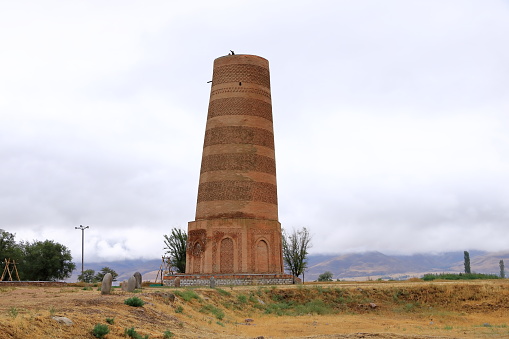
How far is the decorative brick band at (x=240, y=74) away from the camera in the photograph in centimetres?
3941

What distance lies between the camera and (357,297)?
28.5 metres

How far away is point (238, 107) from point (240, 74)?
247cm

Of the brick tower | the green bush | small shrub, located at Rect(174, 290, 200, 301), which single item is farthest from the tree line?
the green bush

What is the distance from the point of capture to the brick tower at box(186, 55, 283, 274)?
36.4 m

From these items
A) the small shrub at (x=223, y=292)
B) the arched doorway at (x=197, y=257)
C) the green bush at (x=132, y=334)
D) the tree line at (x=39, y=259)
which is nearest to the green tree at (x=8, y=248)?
the tree line at (x=39, y=259)

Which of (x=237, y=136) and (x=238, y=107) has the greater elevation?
(x=238, y=107)

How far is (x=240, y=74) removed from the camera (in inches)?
1553

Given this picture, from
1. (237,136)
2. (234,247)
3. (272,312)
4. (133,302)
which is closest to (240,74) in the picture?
(237,136)

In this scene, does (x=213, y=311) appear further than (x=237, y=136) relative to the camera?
No

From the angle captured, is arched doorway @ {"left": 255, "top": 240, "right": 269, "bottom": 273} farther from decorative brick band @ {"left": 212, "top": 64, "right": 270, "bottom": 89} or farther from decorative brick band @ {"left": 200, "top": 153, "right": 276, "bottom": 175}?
decorative brick band @ {"left": 212, "top": 64, "right": 270, "bottom": 89}

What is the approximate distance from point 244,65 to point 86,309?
2726cm

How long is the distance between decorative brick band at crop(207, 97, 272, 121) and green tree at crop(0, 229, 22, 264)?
2966 centimetres

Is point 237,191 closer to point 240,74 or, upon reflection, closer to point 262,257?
point 262,257

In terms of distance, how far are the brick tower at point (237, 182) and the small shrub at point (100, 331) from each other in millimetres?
23363
